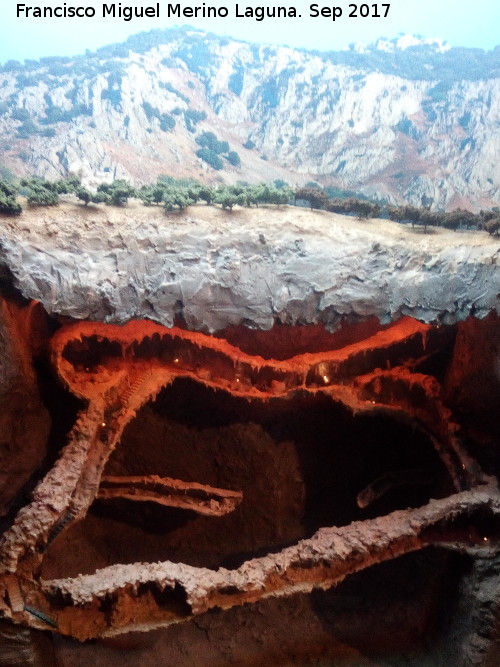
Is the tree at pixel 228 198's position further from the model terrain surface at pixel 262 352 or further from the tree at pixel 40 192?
the tree at pixel 40 192

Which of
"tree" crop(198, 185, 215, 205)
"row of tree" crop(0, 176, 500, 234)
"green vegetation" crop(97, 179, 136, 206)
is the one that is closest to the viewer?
"row of tree" crop(0, 176, 500, 234)

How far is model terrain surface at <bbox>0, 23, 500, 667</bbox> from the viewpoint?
661cm

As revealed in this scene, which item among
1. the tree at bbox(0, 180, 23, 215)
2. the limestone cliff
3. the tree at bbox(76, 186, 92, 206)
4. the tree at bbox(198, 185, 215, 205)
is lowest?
the limestone cliff

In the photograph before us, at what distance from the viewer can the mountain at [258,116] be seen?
8406mm

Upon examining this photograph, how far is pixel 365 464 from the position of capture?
9031 millimetres

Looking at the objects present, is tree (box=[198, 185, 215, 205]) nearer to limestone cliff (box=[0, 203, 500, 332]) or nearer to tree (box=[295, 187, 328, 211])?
limestone cliff (box=[0, 203, 500, 332])

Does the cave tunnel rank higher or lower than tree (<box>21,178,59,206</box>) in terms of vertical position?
lower

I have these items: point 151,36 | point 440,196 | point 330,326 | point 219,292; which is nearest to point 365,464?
point 330,326

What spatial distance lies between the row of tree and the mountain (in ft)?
2.43

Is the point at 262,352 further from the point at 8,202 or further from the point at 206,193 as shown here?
the point at 8,202

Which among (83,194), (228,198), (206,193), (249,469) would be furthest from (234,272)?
(249,469)

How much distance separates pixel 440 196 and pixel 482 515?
5.91 meters

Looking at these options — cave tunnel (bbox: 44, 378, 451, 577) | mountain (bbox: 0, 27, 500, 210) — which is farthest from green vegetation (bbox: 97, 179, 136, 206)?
cave tunnel (bbox: 44, 378, 451, 577)

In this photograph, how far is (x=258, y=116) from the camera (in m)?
9.05
